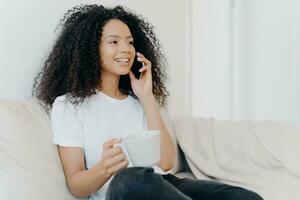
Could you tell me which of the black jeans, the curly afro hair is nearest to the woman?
the curly afro hair

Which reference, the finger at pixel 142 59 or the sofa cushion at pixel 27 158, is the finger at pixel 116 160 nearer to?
the sofa cushion at pixel 27 158

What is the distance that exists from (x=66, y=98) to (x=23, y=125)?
172 millimetres

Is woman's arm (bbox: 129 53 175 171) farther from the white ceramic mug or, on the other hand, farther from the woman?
the white ceramic mug

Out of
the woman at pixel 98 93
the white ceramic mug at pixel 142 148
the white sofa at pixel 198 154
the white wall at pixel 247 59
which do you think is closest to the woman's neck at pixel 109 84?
the woman at pixel 98 93

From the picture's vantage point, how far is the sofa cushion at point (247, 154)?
1332 millimetres

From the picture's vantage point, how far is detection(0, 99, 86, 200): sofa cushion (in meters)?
1.11

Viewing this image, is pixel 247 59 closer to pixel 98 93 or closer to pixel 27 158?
pixel 98 93

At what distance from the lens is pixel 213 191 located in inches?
45.0

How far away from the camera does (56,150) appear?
4.09 ft

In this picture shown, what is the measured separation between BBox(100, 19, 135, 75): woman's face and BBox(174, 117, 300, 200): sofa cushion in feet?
1.25

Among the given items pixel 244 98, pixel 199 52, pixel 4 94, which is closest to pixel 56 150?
pixel 4 94

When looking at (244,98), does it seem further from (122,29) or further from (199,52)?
(122,29)

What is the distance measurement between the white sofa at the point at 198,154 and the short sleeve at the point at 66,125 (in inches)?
1.1

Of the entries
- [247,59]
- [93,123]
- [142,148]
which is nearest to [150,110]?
[93,123]
